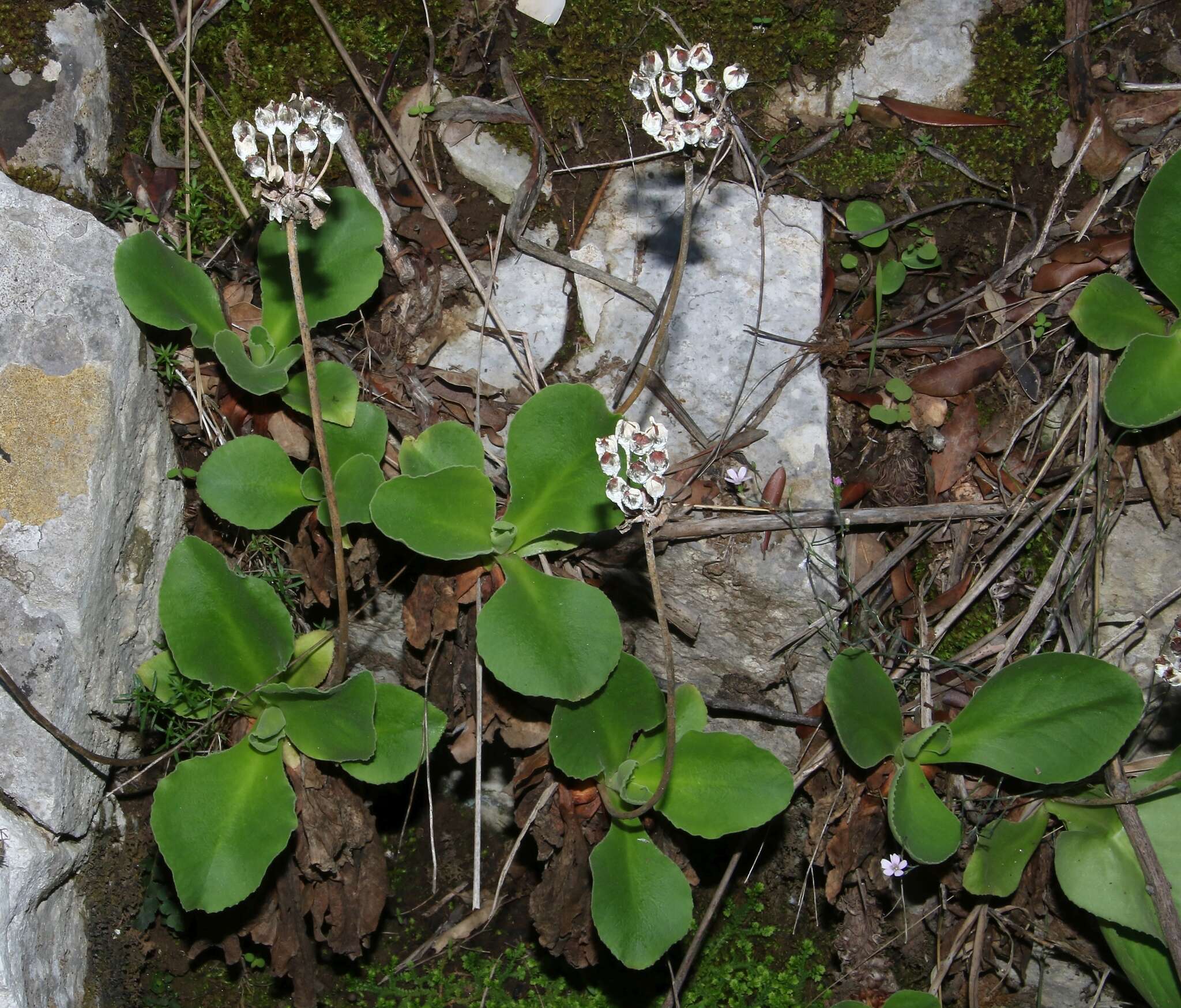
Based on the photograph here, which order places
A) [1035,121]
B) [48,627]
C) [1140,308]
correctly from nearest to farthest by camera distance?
[48,627]
[1140,308]
[1035,121]

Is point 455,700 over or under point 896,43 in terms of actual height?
under

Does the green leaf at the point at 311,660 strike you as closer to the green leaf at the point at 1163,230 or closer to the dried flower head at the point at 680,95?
the dried flower head at the point at 680,95

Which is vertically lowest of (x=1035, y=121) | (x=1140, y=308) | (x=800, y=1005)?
(x=800, y=1005)

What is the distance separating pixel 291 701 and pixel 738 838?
1.22 m

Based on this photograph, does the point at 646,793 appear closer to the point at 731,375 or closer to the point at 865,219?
the point at 731,375

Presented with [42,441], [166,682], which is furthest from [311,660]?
[42,441]

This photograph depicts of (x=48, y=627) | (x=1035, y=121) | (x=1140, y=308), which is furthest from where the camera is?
(x=1035, y=121)

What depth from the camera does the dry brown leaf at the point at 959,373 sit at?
2447mm

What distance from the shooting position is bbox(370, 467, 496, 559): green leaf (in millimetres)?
2113

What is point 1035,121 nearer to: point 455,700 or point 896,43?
point 896,43

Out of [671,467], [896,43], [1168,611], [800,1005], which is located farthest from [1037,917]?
[896,43]

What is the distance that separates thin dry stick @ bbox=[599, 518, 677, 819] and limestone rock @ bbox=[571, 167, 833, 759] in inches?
6.9

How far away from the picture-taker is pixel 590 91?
2.47 m

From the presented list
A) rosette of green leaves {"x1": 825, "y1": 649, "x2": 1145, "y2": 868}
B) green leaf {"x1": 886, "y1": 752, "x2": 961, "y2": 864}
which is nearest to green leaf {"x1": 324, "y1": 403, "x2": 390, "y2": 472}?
rosette of green leaves {"x1": 825, "y1": 649, "x2": 1145, "y2": 868}
